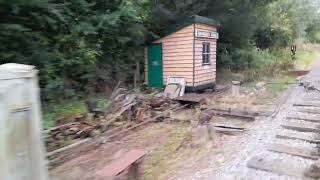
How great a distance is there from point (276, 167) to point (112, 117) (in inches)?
152

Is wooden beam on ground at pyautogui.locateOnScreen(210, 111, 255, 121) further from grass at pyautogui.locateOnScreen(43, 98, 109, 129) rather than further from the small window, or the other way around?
Answer: the small window

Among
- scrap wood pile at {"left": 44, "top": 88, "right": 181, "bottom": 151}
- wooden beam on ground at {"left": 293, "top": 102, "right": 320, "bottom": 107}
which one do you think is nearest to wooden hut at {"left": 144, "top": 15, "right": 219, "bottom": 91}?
scrap wood pile at {"left": 44, "top": 88, "right": 181, "bottom": 151}

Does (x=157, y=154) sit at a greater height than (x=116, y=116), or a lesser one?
lesser

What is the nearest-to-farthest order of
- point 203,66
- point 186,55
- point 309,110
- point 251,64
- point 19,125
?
point 19,125 < point 309,110 < point 186,55 < point 203,66 < point 251,64

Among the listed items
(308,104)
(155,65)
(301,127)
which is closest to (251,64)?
(155,65)

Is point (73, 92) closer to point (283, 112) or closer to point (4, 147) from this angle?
point (283, 112)

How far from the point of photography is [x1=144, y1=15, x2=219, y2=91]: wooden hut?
10.6 meters

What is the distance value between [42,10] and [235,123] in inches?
192

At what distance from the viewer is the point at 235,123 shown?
24.7ft

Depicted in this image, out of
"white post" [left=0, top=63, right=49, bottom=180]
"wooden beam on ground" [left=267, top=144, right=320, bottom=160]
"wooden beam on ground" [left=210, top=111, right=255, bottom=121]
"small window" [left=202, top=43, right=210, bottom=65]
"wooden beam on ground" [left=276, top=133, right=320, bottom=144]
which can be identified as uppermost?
"small window" [left=202, top=43, right=210, bottom=65]

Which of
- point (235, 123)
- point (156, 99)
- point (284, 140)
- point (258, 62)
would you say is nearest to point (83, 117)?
point (156, 99)

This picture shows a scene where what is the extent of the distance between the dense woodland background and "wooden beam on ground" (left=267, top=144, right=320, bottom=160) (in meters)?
4.79

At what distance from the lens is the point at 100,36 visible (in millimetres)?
10336

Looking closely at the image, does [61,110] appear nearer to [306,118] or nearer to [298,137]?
[298,137]
